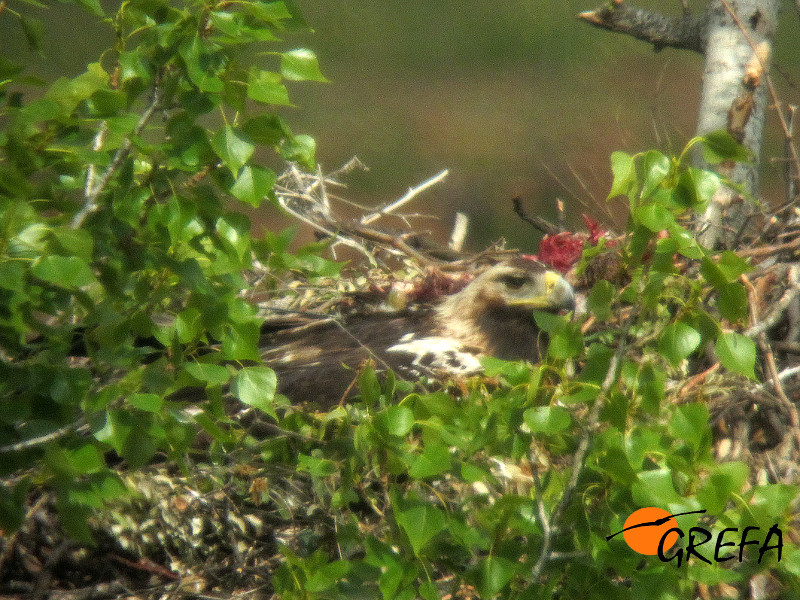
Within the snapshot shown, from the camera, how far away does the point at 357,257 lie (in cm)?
250

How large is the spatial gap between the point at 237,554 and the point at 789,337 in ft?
3.69

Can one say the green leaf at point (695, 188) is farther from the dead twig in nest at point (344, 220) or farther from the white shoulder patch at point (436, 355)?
the dead twig in nest at point (344, 220)

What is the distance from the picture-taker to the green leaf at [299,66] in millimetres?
878

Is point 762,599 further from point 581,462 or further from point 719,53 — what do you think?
point 719,53

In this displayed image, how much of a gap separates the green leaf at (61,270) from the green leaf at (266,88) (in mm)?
246

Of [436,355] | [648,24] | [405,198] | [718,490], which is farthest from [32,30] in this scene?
[648,24]

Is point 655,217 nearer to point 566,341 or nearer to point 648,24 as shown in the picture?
point 566,341

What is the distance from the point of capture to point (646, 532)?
80 cm

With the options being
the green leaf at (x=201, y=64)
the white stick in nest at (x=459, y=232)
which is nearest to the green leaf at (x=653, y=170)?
the green leaf at (x=201, y=64)

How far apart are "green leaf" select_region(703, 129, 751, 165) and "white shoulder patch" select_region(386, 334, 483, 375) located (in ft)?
3.13

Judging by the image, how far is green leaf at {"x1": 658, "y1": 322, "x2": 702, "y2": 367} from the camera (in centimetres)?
82

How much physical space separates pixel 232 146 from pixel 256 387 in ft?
0.90

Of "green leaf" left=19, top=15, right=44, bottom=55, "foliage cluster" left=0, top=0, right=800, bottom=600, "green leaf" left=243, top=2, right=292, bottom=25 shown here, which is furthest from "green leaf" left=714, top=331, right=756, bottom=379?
"green leaf" left=19, top=15, right=44, bottom=55

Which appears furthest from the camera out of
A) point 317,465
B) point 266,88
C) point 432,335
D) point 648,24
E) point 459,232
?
point 459,232
